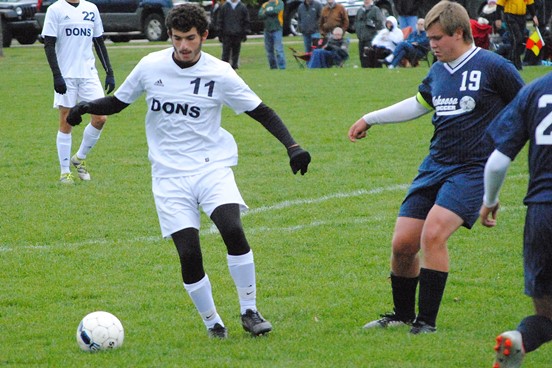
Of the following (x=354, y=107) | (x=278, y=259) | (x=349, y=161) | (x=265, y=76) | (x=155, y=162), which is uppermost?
(x=155, y=162)

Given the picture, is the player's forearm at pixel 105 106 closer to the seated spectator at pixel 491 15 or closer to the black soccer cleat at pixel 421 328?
the black soccer cleat at pixel 421 328

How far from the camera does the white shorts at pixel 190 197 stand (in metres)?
5.76

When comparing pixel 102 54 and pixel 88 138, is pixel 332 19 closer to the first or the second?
pixel 102 54

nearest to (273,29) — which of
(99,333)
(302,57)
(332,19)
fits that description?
(302,57)

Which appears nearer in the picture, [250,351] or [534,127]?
[534,127]

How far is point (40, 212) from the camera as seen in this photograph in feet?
32.3

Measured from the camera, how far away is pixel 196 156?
5.86m

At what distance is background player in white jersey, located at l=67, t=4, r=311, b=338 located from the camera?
574 centimetres

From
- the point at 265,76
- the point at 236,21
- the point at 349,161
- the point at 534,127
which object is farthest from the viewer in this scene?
the point at 236,21

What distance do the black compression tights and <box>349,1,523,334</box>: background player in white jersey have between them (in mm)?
913

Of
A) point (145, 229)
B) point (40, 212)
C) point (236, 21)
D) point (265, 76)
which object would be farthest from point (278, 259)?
point (236, 21)

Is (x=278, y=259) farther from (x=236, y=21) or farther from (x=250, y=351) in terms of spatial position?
(x=236, y=21)

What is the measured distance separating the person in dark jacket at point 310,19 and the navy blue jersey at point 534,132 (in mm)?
21315

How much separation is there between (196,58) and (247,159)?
6767 mm
